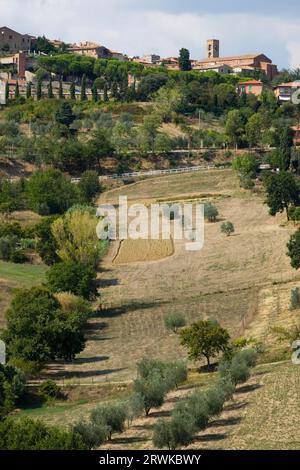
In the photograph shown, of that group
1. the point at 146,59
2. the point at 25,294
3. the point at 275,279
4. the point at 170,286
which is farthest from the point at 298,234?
the point at 146,59

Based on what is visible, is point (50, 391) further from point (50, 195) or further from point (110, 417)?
point (50, 195)

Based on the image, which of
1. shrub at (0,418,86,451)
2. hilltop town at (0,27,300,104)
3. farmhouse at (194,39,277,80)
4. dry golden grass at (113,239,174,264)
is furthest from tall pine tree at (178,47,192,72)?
shrub at (0,418,86,451)

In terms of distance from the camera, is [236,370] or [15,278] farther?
[15,278]

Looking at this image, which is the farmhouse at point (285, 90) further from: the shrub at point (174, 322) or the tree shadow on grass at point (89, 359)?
the tree shadow on grass at point (89, 359)

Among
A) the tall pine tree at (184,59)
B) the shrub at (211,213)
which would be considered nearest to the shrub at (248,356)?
the shrub at (211,213)

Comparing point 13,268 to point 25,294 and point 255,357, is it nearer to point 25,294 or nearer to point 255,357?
point 25,294

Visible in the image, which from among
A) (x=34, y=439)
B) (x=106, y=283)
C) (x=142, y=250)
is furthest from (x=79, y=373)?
(x=142, y=250)

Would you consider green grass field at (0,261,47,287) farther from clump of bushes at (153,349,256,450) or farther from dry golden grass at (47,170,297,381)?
clump of bushes at (153,349,256,450)
